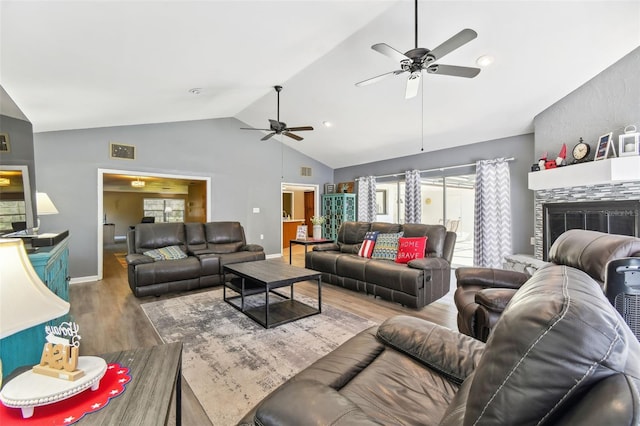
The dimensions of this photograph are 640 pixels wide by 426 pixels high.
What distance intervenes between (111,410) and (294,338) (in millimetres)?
1879

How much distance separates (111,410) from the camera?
98 centimetres

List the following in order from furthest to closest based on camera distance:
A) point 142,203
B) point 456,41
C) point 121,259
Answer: point 142,203 < point 121,259 < point 456,41

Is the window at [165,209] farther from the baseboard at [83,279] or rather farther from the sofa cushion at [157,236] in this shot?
the sofa cushion at [157,236]

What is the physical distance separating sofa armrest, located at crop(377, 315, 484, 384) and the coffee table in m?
1.58

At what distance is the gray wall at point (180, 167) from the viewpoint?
4781 mm

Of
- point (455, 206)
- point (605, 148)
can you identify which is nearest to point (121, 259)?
point (455, 206)

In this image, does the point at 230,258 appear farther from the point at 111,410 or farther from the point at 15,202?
the point at 111,410

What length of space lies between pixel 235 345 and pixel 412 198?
5039 millimetres

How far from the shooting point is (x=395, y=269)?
11.9 feet

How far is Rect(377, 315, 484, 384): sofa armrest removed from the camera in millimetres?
1346

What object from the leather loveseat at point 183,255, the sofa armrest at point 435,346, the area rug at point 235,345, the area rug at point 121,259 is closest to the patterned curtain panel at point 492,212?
the area rug at point 235,345

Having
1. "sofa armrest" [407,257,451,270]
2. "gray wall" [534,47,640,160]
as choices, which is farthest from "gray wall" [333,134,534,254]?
"sofa armrest" [407,257,451,270]

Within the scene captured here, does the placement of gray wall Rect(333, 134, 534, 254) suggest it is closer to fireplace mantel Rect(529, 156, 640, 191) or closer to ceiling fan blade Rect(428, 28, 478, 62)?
fireplace mantel Rect(529, 156, 640, 191)

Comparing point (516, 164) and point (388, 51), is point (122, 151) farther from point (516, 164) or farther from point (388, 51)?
point (516, 164)
